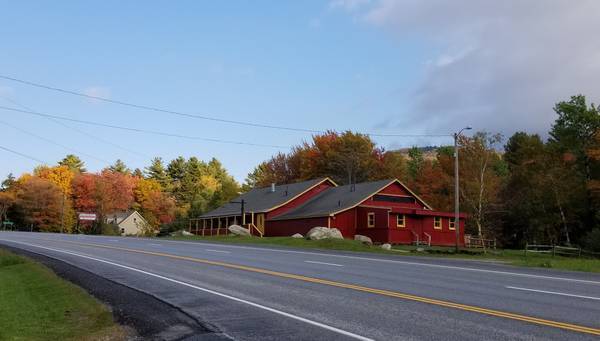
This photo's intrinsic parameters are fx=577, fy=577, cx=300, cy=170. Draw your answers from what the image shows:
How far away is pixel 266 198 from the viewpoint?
63719mm

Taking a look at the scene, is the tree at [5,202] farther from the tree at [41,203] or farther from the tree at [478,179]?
the tree at [478,179]

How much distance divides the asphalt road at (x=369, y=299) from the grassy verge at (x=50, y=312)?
4.72 feet

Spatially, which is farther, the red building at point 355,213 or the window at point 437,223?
the window at point 437,223

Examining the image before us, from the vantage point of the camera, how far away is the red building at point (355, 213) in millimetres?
48969

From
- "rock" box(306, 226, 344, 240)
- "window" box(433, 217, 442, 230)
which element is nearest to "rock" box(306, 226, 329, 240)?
"rock" box(306, 226, 344, 240)

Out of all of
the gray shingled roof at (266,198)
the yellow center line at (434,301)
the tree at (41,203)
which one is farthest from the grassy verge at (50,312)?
the tree at (41,203)

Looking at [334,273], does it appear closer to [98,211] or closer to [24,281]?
[24,281]

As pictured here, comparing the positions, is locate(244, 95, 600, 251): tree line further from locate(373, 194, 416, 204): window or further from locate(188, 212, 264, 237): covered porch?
locate(188, 212, 264, 237): covered porch

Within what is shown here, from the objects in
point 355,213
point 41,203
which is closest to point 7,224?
point 41,203

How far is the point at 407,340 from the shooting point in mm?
7660

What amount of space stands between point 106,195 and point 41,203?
437 inches

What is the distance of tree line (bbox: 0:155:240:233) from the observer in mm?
99938

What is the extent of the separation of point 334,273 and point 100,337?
9331 mm

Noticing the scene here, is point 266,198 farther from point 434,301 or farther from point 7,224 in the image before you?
point 7,224
